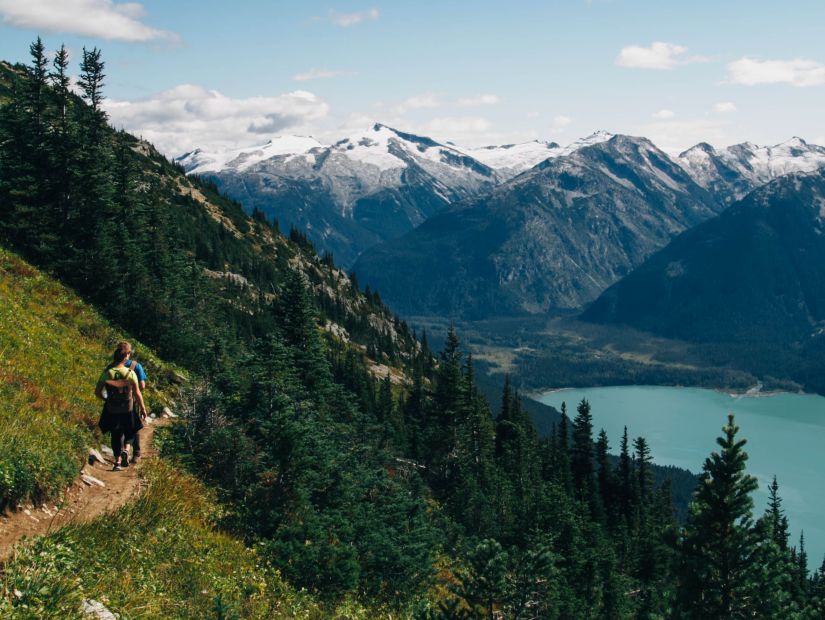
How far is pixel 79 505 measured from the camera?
17.0 meters

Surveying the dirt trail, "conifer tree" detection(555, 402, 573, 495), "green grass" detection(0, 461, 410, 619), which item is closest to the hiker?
the dirt trail

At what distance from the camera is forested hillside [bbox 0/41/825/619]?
2088cm

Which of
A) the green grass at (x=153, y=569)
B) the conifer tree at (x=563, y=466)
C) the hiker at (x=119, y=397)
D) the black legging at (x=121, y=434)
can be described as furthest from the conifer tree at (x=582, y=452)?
the hiker at (x=119, y=397)

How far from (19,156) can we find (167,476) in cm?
4141

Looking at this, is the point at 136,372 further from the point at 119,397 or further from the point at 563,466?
the point at 563,466

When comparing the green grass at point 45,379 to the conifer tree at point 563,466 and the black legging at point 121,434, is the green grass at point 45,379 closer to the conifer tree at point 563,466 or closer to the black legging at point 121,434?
the black legging at point 121,434

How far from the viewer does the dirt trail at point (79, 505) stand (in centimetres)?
1458

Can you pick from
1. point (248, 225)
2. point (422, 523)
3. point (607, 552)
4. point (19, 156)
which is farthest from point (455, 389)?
point (248, 225)

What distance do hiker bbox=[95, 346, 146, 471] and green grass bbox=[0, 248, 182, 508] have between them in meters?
1.17

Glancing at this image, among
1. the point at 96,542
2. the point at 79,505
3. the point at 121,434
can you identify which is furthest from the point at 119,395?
the point at 96,542

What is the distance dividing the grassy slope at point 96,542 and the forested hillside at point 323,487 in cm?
10

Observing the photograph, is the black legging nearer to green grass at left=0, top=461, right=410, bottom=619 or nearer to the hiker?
the hiker

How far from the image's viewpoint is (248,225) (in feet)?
595

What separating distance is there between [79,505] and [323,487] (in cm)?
1380
